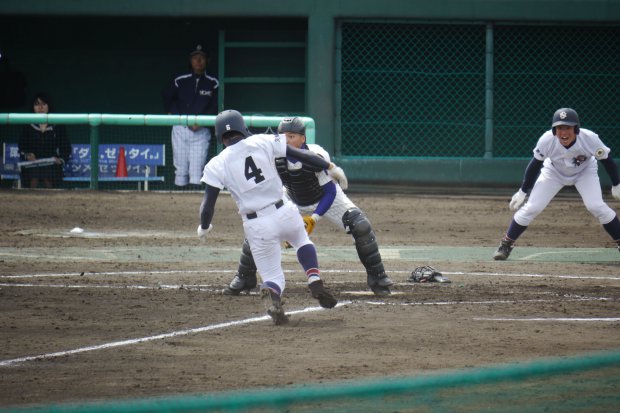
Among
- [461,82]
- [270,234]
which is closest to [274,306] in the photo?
→ [270,234]

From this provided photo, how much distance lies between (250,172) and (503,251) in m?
4.82

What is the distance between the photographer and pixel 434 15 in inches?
732

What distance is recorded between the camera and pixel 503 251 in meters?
12.6

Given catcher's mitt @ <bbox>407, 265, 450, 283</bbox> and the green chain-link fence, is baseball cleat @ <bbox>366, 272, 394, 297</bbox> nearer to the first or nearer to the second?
catcher's mitt @ <bbox>407, 265, 450, 283</bbox>

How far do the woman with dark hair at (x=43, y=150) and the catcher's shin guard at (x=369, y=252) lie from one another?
30.9 feet

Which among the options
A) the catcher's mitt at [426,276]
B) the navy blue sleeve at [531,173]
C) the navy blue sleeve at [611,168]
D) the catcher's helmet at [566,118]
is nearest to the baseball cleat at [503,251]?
the navy blue sleeve at [531,173]

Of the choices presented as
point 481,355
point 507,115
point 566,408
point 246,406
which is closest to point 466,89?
point 507,115

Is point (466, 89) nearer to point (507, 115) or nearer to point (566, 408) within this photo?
point (507, 115)

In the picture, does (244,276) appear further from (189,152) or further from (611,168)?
(189,152)

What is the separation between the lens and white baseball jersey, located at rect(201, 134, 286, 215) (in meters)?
8.59

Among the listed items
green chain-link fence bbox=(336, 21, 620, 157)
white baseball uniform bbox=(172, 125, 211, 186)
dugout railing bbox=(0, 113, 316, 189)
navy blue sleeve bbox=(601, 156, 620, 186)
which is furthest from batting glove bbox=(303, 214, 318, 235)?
green chain-link fence bbox=(336, 21, 620, 157)

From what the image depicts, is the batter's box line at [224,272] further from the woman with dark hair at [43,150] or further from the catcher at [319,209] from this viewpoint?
the woman with dark hair at [43,150]

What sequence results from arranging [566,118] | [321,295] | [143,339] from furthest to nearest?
[566,118] < [321,295] < [143,339]

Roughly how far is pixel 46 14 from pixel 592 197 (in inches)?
412
